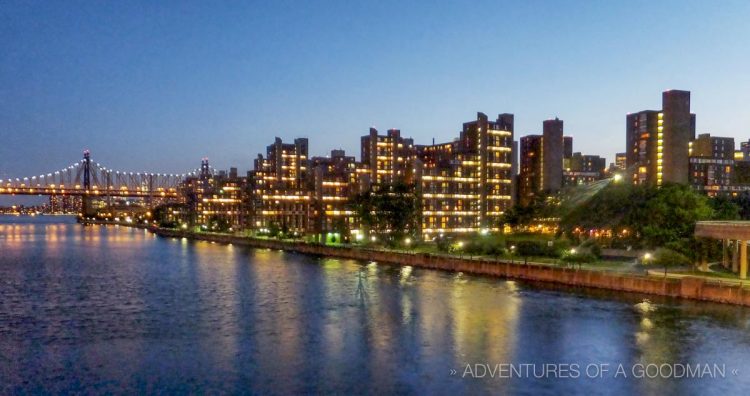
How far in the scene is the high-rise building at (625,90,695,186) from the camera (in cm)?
15950

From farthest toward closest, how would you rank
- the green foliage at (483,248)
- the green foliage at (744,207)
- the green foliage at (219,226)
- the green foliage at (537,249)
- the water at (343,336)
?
the green foliage at (219,226) → the green foliage at (744,207) → the green foliage at (483,248) → the green foliage at (537,249) → the water at (343,336)

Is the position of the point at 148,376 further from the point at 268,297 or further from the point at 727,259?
the point at 727,259

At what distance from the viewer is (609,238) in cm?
8262

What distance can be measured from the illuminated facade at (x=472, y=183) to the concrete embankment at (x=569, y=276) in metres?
35.9

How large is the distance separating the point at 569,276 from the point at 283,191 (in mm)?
111052

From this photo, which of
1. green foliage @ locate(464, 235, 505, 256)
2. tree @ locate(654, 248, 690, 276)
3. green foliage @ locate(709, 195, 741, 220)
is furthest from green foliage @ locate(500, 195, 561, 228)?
tree @ locate(654, 248, 690, 276)

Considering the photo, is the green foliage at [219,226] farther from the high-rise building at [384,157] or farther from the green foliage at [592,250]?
the green foliage at [592,250]

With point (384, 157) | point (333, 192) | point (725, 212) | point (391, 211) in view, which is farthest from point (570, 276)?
point (333, 192)

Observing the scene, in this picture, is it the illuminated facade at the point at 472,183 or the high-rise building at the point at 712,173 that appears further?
the high-rise building at the point at 712,173

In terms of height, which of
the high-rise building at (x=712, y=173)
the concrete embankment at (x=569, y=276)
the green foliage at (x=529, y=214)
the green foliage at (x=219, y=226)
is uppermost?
the high-rise building at (x=712, y=173)

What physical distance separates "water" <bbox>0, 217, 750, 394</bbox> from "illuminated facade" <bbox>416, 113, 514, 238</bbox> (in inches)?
2455

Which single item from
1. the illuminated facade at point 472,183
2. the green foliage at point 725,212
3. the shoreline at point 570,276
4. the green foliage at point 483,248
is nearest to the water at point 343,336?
the shoreline at point 570,276

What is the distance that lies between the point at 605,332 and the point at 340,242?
75.0 metres

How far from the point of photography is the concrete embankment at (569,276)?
45.1 meters
